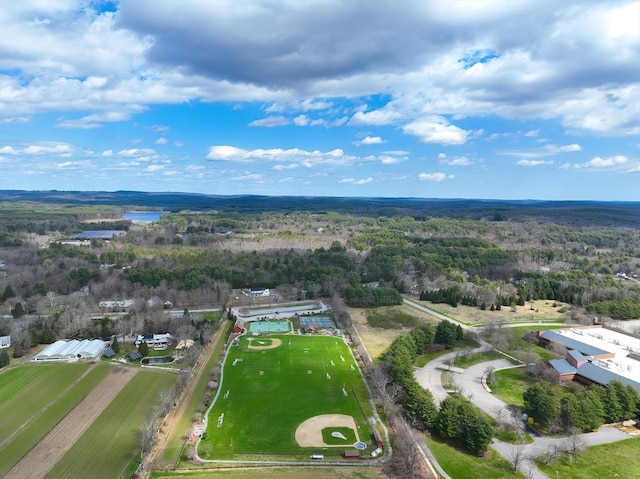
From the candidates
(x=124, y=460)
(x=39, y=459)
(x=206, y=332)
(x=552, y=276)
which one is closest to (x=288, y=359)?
(x=206, y=332)

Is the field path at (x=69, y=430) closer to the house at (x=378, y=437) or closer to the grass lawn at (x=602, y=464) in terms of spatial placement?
the house at (x=378, y=437)

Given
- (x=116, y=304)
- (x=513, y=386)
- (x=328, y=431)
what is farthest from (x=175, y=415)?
(x=116, y=304)

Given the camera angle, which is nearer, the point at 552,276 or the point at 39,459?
the point at 39,459

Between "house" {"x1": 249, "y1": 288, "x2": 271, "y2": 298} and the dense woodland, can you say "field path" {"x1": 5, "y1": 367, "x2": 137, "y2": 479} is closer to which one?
the dense woodland

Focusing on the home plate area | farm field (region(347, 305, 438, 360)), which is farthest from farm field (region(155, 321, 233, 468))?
farm field (region(347, 305, 438, 360))

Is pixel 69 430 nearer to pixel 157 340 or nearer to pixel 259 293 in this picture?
pixel 157 340

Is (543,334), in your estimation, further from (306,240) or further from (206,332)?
(306,240)
